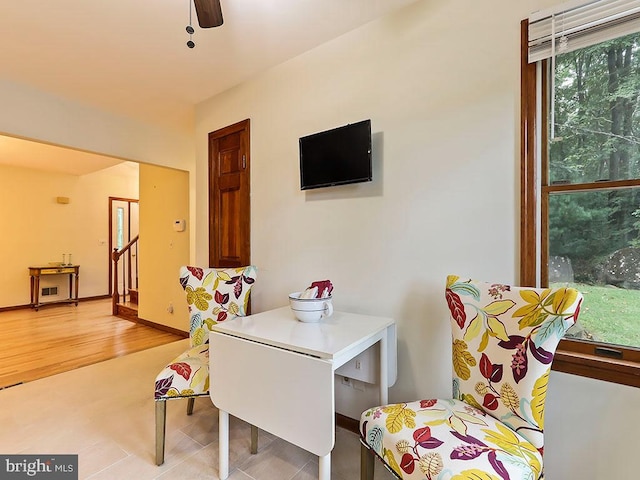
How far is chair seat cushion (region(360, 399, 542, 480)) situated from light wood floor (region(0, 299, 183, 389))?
A: 10.3ft

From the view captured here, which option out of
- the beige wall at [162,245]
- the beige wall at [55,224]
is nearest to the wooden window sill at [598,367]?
the beige wall at [162,245]

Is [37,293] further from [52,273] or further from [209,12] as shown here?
[209,12]

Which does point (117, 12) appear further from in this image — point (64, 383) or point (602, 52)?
point (64, 383)

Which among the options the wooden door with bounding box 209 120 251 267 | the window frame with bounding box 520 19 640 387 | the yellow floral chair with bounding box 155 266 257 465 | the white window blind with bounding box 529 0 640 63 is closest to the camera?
the white window blind with bounding box 529 0 640 63

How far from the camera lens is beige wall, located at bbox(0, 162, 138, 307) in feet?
17.5

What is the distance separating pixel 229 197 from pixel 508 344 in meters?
2.34

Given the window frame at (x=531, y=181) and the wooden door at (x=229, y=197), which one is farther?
the wooden door at (x=229, y=197)

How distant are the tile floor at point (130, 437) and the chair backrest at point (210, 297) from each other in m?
0.58

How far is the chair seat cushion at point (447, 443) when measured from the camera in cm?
93

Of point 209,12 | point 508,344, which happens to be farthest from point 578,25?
point 209,12

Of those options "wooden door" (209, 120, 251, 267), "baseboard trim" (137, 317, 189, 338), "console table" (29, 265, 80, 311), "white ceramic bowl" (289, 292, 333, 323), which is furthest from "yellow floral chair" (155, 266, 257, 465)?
"console table" (29, 265, 80, 311)

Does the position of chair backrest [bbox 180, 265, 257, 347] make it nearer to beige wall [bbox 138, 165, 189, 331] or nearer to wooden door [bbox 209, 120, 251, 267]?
wooden door [bbox 209, 120, 251, 267]

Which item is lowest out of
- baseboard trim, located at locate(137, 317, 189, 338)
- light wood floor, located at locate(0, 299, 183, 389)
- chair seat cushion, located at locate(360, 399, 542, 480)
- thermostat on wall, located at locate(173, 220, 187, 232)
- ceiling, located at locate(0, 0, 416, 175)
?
light wood floor, located at locate(0, 299, 183, 389)

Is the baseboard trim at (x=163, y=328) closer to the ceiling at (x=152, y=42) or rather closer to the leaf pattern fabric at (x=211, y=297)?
the leaf pattern fabric at (x=211, y=297)
